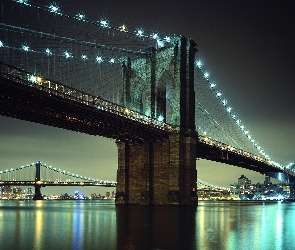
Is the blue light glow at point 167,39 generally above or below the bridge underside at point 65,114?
above

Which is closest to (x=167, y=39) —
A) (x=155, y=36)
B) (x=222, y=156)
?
(x=155, y=36)

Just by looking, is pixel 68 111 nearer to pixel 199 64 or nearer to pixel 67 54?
pixel 67 54

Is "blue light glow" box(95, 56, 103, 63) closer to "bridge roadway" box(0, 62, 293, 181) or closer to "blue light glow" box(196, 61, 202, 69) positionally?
"bridge roadway" box(0, 62, 293, 181)

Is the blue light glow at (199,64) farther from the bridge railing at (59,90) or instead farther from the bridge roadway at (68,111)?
the bridge railing at (59,90)

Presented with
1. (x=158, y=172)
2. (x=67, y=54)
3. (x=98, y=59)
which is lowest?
(x=158, y=172)

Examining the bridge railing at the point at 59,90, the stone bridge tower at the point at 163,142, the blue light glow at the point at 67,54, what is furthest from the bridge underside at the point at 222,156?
the blue light glow at the point at 67,54

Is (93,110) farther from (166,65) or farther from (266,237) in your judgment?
(266,237)
